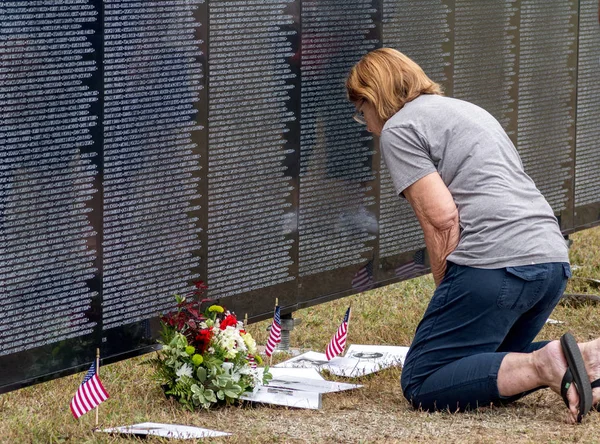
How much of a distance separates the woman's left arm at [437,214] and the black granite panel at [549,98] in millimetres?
3179

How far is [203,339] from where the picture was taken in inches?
201

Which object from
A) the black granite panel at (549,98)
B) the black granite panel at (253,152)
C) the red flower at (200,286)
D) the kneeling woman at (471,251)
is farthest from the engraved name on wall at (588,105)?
the red flower at (200,286)

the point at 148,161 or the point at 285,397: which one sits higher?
the point at 148,161

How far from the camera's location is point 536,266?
4.77 m

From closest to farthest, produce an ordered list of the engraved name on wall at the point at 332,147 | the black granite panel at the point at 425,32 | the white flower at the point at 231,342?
1. the white flower at the point at 231,342
2. the engraved name on wall at the point at 332,147
3. the black granite panel at the point at 425,32

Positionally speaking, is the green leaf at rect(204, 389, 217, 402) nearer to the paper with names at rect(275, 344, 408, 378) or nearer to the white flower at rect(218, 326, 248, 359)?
the white flower at rect(218, 326, 248, 359)

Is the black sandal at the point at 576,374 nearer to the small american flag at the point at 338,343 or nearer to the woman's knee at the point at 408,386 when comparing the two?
the woman's knee at the point at 408,386

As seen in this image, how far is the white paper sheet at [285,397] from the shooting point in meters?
5.07

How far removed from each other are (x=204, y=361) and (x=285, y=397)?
1.29 ft

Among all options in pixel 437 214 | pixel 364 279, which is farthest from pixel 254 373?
pixel 364 279

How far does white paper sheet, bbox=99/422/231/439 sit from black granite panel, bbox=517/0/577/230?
3.98m

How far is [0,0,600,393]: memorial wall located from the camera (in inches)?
186

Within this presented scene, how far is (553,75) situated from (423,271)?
1905mm

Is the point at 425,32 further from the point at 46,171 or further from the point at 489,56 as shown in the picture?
the point at 46,171
